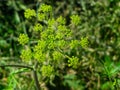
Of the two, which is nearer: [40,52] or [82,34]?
[40,52]

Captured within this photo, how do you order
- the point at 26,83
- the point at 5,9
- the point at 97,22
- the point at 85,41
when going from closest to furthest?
the point at 85,41 < the point at 26,83 < the point at 97,22 < the point at 5,9

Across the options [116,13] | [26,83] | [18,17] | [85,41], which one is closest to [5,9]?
[18,17]

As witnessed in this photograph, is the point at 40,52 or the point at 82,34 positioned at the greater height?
the point at 82,34

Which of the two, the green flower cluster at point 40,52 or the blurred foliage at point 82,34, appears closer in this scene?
the green flower cluster at point 40,52

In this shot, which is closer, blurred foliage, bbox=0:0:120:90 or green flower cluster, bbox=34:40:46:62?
green flower cluster, bbox=34:40:46:62

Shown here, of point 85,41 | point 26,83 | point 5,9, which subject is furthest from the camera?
point 5,9

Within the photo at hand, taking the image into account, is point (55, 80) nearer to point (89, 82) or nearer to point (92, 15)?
point (89, 82)

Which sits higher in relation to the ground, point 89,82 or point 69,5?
point 69,5

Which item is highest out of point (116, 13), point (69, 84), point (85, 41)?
point (116, 13)
